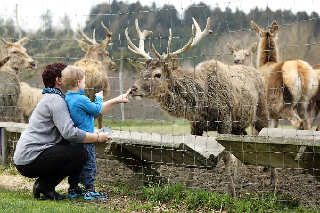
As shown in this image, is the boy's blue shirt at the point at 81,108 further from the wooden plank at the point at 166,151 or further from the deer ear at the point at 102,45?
the deer ear at the point at 102,45

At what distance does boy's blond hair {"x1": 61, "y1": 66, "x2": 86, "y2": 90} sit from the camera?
194 inches

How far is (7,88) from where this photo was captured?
8.69 m

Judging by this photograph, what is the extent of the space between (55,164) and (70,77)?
1.02 m

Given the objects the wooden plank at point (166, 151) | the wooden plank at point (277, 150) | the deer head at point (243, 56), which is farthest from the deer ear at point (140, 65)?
the deer head at point (243, 56)

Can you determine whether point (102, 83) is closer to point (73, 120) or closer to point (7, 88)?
point (7, 88)

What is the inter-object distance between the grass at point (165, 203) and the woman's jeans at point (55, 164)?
29cm

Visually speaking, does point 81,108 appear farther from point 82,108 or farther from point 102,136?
point 102,136

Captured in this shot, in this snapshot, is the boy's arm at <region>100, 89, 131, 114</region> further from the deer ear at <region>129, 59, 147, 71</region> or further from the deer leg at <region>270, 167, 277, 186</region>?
the deer leg at <region>270, 167, 277, 186</region>

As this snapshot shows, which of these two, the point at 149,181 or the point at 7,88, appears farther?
the point at 7,88

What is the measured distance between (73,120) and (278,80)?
4938 mm

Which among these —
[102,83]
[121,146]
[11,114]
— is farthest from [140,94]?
[11,114]

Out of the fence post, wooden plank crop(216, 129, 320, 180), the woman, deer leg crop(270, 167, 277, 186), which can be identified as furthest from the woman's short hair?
deer leg crop(270, 167, 277, 186)

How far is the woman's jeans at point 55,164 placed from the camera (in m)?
4.86

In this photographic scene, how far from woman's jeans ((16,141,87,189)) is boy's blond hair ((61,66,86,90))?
702 millimetres
